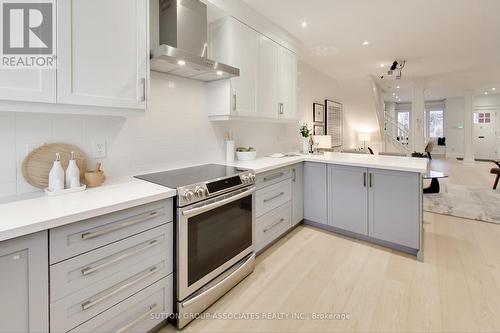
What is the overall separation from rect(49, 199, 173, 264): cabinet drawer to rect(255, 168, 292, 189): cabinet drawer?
1.02m

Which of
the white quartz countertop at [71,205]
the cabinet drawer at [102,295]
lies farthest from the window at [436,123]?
the cabinet drawer at [102,295]

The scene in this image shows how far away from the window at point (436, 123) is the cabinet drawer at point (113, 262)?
1393cm

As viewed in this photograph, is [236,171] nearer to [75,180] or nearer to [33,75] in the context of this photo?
[75,180]

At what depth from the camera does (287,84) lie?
3.25 m

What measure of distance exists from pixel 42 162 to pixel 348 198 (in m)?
2.74

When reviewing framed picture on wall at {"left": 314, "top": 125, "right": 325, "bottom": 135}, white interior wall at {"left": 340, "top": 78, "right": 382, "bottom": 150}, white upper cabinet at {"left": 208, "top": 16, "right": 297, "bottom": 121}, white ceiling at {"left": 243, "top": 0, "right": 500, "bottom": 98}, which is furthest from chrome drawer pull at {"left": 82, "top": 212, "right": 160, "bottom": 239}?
white interior wall at {"left": 340, "top": 78, "right": 382, "bottom": 150}

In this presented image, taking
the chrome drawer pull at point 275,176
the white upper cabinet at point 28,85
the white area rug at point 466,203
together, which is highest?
the white upper cabinet at point 28,85

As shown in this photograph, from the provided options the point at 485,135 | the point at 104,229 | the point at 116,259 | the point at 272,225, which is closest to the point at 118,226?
the point at 104,229

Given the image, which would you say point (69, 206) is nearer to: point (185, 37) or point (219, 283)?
point (219, 283)

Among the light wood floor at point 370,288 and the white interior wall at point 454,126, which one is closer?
the light wood floor at point 370,288

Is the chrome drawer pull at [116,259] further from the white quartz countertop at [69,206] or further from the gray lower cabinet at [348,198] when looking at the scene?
the gray lower cabinet at [348,198]

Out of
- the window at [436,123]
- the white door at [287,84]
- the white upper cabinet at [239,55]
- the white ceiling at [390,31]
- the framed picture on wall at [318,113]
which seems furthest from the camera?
the window at [436,123]

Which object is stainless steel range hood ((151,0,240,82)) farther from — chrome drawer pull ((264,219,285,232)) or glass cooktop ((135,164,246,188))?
chrome drawer pull ((264,219,285,232))

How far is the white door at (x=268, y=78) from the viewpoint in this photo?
110 inches
